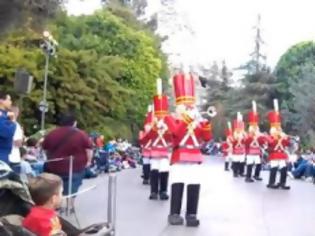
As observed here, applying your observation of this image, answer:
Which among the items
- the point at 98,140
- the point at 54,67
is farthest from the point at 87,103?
the point at 98,140

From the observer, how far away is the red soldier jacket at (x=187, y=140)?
452 inches

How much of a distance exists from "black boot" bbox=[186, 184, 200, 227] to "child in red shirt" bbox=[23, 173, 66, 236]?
5.67m

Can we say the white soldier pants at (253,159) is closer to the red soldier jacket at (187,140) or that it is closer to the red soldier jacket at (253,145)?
the red soldier jacket at (253,145)

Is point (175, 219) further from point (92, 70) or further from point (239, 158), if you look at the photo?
point (92, 70)

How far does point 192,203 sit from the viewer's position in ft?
37.9

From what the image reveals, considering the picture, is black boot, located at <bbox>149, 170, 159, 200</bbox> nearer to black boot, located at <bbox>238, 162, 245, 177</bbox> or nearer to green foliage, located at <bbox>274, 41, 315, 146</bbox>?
black boot, located at <bbox>238, 162, 245, 177</bbox>

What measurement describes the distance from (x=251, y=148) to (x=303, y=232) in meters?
12.0

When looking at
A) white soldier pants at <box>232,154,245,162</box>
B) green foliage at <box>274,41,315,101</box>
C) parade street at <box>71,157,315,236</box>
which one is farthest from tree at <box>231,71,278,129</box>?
parade street at <box>71,157,315,236</box>

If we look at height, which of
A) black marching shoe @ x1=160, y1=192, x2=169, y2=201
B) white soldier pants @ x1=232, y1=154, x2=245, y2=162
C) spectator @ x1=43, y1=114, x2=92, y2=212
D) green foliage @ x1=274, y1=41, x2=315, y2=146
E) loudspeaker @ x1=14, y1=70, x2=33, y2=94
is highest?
green foliage @ x1=274, y1=41, x2=315, y2=146

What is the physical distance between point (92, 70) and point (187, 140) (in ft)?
77.6

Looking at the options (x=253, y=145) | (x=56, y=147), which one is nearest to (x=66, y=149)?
(x=56, y=147)

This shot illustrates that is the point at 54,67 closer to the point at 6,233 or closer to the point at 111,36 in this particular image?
the point at 111,36

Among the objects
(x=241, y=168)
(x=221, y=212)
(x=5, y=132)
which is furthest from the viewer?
(x=241, y=168)

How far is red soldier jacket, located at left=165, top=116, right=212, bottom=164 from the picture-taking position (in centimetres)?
1148
